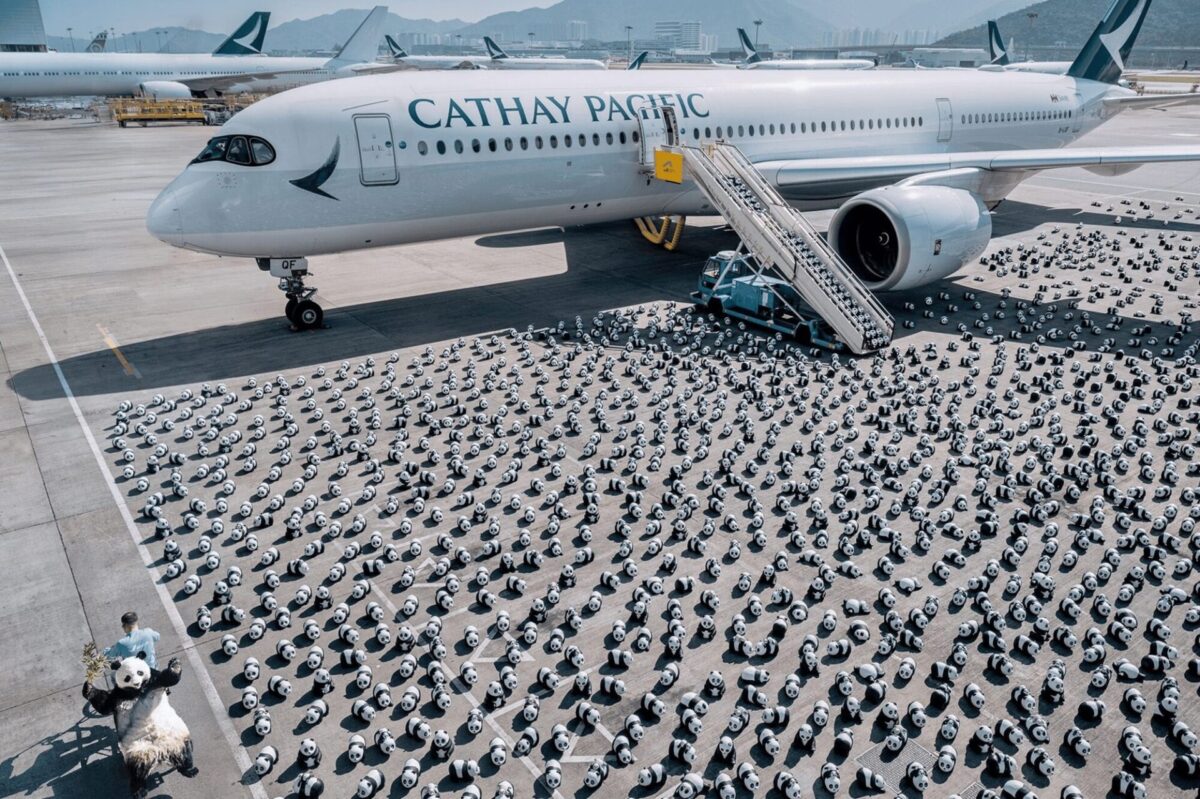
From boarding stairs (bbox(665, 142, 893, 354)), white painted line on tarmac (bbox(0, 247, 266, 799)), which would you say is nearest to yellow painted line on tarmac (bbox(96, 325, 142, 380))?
white painted line on tarmac (bbox(0, 247, 266, 799))

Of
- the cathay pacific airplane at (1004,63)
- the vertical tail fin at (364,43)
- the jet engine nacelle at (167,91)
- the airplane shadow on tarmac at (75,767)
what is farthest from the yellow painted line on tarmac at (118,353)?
the cathay pacific airplane at (1004,63)

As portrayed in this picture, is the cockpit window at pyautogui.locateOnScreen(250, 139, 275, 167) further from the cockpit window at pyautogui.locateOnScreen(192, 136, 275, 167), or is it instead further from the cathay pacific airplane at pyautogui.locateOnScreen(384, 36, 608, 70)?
the cathay pacific airplane at pyautogui.locateOnScreen(384, 36, 608, 70)

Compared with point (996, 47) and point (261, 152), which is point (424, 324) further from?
point (996, 47)

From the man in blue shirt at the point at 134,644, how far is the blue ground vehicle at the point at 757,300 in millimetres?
15955

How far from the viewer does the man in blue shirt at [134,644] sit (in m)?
8.57

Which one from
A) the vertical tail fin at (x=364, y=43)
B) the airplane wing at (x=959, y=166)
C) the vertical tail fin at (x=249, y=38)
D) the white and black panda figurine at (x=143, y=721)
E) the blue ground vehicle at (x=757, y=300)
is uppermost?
the vertical tail fin at (x=249, y=38)

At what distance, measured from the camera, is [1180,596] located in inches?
432

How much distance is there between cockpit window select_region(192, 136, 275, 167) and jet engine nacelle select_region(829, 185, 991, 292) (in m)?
15.1

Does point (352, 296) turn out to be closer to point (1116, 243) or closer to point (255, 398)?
point (255, 398)

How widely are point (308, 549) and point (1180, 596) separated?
1166cm

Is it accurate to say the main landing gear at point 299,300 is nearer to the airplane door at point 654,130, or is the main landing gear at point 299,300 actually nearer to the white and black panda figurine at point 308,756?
the airplane door at point 654,130

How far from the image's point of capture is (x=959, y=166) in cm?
2684

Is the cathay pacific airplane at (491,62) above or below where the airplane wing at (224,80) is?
above

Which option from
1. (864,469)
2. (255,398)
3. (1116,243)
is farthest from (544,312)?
(1116,243)
